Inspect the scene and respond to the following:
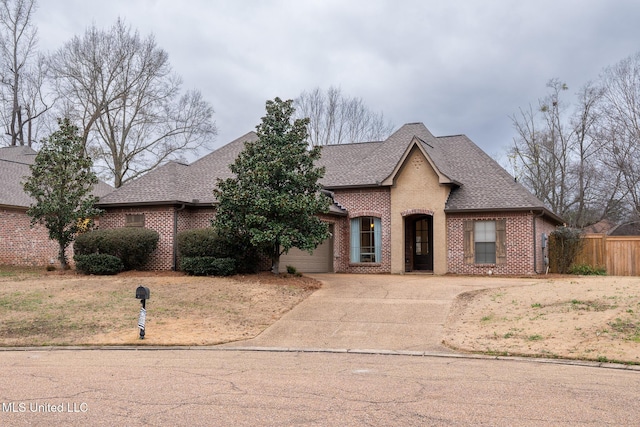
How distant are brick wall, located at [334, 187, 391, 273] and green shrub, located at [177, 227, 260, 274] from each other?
17.7 ft

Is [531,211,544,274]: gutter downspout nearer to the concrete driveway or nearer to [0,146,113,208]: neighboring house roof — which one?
the concrete driveway

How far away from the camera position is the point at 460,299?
16438mm

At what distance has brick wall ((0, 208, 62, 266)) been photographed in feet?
86.1

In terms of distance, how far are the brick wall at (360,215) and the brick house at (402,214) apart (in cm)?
4

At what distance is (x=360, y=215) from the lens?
24.7 metres

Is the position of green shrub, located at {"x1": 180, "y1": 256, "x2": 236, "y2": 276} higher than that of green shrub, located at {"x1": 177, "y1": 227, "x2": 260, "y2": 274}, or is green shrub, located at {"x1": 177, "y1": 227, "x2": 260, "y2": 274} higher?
green shrub, located at {"x1": 177, "y1": 227, "x2": 260, "y2": 274}

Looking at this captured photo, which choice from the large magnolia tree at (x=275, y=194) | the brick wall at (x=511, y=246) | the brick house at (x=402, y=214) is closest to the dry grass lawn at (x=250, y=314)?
the large magnolia tree at (x=275, y=194)

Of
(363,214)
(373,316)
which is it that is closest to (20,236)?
(363,214)

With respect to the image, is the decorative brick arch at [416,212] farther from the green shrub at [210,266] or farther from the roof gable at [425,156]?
the green shrub at [210,266]

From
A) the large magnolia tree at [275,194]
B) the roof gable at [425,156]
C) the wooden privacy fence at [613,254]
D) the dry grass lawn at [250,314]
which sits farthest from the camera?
the wooden privacy fence at [613,254]

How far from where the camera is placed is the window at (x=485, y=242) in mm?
22802

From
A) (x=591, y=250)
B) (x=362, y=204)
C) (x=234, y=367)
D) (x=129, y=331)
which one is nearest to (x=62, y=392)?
(x=234, y=367)

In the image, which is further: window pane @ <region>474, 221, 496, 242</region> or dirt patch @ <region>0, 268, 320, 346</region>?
window pane @ <region>474, 221, 496, 242</region>

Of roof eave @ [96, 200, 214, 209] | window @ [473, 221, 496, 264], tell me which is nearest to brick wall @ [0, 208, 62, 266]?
roof eave @ [96, 200, 214, 209]
